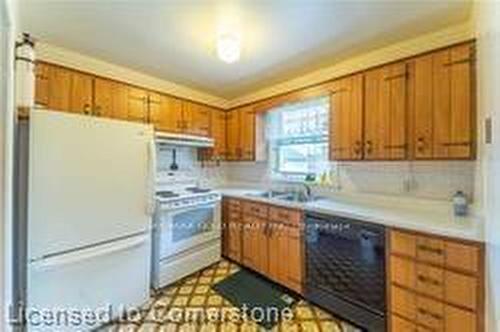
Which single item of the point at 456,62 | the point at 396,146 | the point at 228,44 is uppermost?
the point at 228,44

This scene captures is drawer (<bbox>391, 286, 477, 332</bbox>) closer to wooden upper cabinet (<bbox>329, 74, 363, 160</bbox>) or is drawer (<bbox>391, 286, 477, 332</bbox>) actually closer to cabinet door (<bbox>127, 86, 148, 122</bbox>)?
wooden upper cabinet (<bbox>329, 74, 363, 160</bbox>)

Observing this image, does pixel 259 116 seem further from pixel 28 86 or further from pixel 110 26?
pixel 28 86

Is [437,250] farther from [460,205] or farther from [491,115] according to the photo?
[491,115]

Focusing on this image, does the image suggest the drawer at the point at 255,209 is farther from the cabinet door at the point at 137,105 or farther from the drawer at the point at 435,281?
the cabinet door at the point at 137,105

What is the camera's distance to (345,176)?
→ 3.00 meters

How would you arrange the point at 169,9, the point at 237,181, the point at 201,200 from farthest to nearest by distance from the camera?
1. the point at 237,181
2. the point at 201,200
3. the point at 169,9

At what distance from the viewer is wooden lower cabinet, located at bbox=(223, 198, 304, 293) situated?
8.92 feet

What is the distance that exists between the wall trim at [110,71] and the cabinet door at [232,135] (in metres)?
0.33

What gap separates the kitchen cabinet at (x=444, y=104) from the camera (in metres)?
1.93

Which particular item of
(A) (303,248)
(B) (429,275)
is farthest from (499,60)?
(A) (303,248)

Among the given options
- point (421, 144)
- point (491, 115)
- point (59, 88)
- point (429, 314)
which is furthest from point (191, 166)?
point (491, 115)

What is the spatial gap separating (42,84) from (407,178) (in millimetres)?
3131

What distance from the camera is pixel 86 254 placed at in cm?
207

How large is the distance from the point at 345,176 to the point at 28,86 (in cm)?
266
